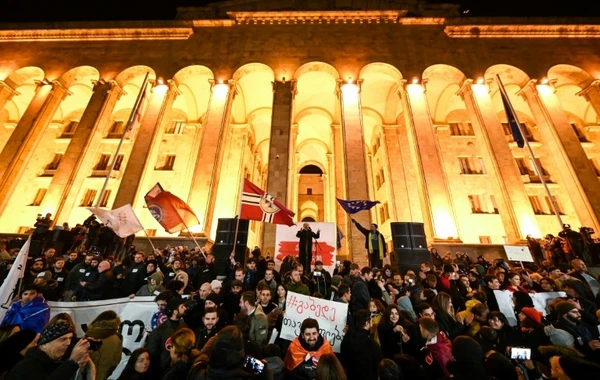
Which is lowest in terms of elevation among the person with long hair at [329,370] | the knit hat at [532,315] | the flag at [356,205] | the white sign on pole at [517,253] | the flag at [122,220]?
the person with long hair at [329,370]

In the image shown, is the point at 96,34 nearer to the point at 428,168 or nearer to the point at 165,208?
the point at 165,208

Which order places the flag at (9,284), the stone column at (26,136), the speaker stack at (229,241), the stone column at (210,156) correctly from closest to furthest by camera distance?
the flag at (9,284), the speaker stack at (229,241), the stone column at (210,156), the stone column at (26,136)

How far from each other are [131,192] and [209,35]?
14144mm

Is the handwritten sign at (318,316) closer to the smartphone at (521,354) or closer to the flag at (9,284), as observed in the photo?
the smartphone at (521,354)

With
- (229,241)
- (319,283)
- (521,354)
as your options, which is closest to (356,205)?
(319,283)

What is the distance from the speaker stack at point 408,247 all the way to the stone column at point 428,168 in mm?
4287

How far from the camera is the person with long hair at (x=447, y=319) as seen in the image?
477 centimetres

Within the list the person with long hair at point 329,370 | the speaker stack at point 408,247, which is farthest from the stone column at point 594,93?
the person with long hair at point 329,370

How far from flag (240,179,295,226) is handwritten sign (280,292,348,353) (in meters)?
5.47

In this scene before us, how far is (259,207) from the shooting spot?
10547mm

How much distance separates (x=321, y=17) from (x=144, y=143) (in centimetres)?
1693

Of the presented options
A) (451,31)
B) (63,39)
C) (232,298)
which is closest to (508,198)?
(451,31)

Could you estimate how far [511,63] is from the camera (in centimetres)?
2083

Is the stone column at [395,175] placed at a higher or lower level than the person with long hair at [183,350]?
higher
